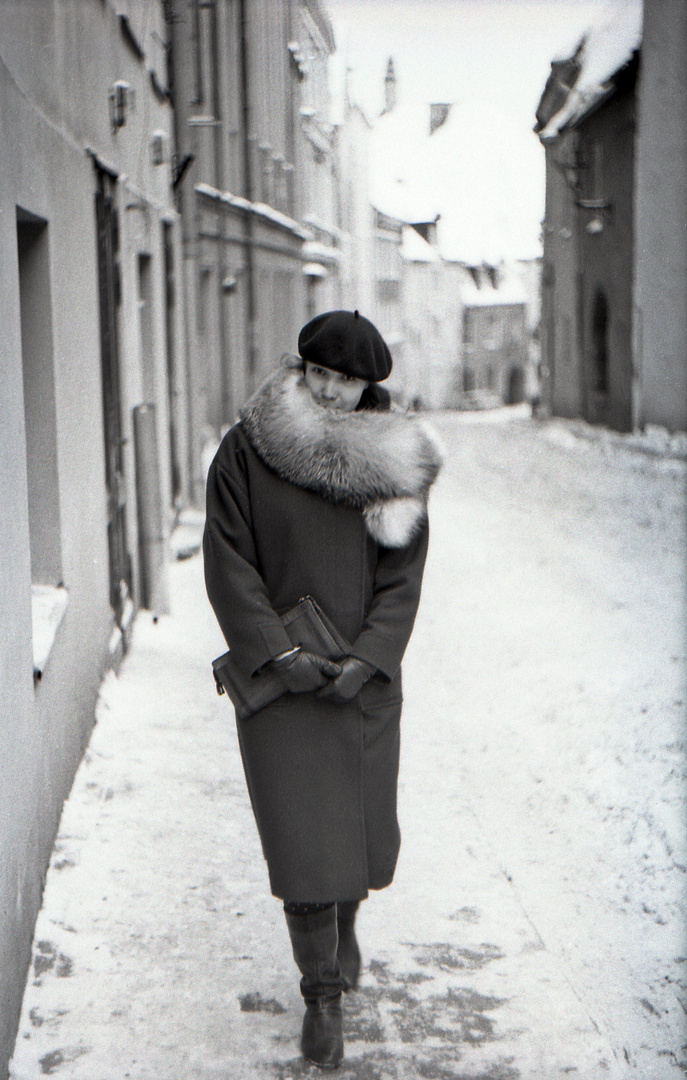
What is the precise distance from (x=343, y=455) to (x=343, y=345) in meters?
0.24

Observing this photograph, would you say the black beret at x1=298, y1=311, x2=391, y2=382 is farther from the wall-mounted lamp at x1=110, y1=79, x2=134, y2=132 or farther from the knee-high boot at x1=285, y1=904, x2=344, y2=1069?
the wall-mounted lamp at x1=110, y1=79, x2=134, y2=132

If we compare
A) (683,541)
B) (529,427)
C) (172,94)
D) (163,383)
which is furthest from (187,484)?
(529,427)

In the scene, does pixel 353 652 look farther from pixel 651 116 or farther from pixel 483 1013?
pixel 651 116

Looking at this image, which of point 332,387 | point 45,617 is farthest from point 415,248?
point 332,387

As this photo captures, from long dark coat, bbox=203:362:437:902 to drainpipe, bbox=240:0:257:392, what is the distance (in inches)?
514

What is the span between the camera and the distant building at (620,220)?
18828mm

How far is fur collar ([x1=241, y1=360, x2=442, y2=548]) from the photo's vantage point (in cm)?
283

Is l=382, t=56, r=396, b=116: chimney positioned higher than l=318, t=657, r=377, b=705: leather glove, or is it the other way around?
l=382, t=56, r=396, b=116: chimney

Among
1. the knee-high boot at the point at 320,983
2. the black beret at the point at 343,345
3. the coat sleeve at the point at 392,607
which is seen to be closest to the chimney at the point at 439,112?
the black beret at the point at 343,345

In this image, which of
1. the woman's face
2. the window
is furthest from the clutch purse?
the window

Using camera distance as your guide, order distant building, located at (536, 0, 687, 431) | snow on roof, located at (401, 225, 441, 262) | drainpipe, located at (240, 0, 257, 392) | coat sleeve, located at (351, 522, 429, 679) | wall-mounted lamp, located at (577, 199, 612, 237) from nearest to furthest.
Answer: coat sleeve, located at (351, 522, 429, 679), drainpipe, located at (240, 0, 257, 392), distant building, located at (536, 0, 687, 431), wall-mounted lamp, located at (577, 199, 612, 237), snow on roof, located at (401, 225, 441, 262)

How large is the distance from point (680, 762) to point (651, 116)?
16.8 metres

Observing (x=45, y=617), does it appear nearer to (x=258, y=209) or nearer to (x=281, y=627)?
(x=281, y=627)

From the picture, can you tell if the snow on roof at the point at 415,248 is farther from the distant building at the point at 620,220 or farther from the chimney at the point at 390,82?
the chimney at the point at 390,82
